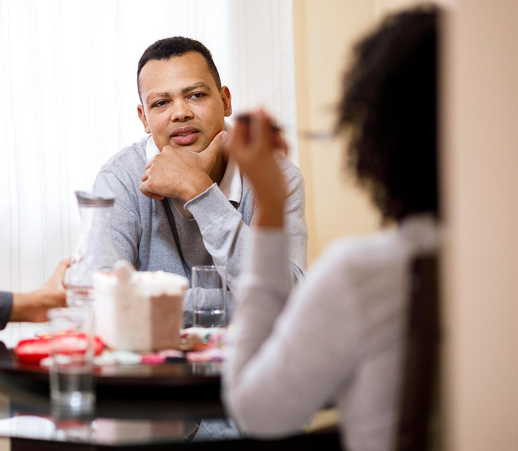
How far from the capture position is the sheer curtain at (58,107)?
264cm

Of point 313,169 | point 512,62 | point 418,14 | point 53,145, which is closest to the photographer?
point 512,62

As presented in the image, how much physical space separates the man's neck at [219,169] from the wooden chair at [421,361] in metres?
1.38

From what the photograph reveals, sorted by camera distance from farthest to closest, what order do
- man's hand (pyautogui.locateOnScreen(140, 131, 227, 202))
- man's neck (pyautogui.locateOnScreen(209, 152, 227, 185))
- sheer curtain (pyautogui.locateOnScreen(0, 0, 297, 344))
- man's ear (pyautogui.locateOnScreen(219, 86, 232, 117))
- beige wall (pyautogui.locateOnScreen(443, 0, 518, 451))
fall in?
sheer curtain (pyautogui.locateOnScreen(0, 0, 297, 344))
man's ear (pyautogui.locateOnScreen(219, 86, 232, 117))
man's neck (pyautogui.locateOnScreen(209, 152, 227, 185))
man's hand (pyautogui.locateOnScreen(140, 131, 227, 202))
beige wall (pyautogui.locateOnScreen(443, 0, 518, 451))

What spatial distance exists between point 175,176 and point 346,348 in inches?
43.2

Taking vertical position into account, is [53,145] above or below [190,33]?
below

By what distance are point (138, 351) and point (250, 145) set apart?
0.41m

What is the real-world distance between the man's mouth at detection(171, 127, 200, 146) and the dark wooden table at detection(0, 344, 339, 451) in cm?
107

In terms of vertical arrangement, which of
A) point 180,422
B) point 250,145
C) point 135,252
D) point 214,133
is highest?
point 214,133

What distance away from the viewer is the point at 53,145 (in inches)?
106

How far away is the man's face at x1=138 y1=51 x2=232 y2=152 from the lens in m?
1.91

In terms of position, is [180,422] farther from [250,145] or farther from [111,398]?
[250,145]

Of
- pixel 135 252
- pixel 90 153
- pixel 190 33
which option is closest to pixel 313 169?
pixel 190 33

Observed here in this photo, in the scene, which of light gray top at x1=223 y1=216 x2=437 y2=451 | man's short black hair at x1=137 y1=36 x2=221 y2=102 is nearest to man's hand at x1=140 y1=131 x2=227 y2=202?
man's short black hair at x1=137 y1=36 x2=221 y2=102

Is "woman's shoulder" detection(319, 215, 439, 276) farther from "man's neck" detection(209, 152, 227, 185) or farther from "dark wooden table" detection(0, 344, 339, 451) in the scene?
"man's neck" detection(209, 152, 227, 185)
